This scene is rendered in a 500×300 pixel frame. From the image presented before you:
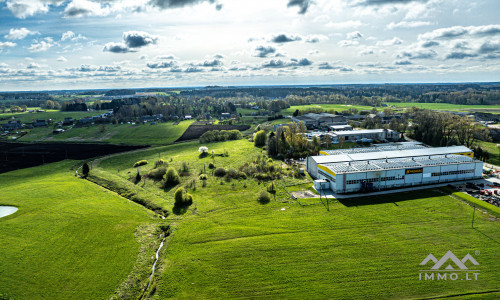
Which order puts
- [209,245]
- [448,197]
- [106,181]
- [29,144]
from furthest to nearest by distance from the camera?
[29,144] → [106,181] → [448,197] → [209,245]

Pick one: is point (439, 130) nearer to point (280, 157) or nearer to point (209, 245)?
point (280, 157)

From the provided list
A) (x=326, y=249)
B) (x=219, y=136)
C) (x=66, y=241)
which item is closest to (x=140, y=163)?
(x=219, y=136)

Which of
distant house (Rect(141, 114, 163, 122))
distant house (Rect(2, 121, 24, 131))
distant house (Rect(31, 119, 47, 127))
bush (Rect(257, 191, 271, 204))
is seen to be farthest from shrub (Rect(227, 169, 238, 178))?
distant house (Rect(31, 119, 47, 127))

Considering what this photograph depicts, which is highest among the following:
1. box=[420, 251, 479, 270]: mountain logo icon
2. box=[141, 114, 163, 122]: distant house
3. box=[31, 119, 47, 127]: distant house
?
box=[141, 114, 163, 122]: distant house

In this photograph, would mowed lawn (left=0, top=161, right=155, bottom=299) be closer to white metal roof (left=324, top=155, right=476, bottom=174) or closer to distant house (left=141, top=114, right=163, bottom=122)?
white metal roof (left=324, top=155, right=476, bottom=174)

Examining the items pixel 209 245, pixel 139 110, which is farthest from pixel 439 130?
pixel 139 110

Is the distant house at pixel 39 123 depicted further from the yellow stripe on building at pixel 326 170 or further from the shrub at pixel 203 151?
the yellow stripe on building at pixel 326 170
